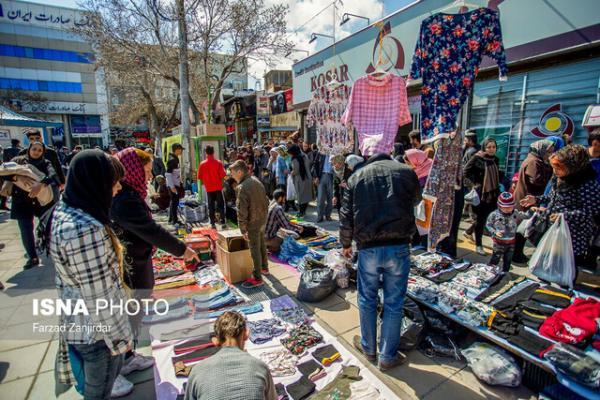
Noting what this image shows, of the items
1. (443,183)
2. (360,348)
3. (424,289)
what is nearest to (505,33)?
(443,183)

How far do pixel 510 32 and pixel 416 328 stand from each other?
5648 mm

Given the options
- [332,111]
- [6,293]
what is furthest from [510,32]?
[6,293]

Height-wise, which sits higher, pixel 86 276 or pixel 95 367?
pixel 86 276

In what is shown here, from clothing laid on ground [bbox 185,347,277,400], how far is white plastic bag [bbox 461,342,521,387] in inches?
77.8

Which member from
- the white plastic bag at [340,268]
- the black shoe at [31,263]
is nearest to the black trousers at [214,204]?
the black shoe at [31,263]

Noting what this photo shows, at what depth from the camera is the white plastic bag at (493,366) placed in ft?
8.02

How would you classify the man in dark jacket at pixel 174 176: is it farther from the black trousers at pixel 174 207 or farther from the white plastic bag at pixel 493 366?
the white plastic bag at pixel 493 366

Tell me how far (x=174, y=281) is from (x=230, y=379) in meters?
3.51

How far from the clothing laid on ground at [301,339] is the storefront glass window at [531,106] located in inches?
221

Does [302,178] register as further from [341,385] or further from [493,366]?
[493,366]

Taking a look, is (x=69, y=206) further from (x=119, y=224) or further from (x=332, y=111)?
(x=332, y=111)

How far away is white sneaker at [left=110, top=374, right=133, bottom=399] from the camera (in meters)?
2.53

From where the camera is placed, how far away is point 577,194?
3.13 m

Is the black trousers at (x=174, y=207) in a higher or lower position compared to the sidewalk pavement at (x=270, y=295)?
higher
